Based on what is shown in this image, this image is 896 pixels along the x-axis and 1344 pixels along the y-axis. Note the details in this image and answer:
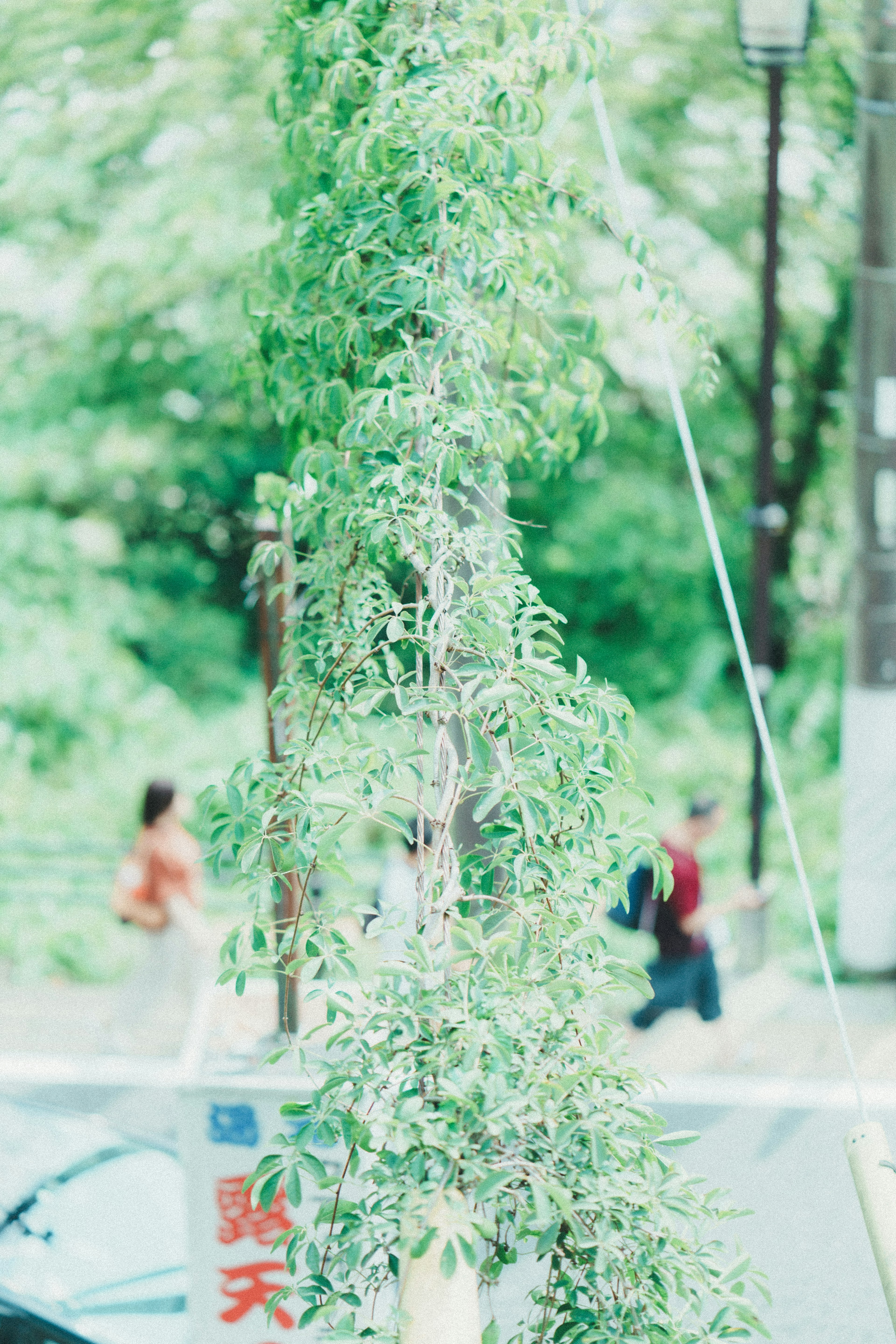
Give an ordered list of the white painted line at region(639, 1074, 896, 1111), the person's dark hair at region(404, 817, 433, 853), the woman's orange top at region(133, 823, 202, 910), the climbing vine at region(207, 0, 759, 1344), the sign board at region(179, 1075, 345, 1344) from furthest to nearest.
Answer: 1. the woman's orange top at region(133, 823, 202, 910)
2. the white painted line at region(639, 1074, 896, 1111)
3. the sign board at region(179, 1075, 345, 1344)
4. the person's dark hair at region(404, 817, 433, 853)
5. the climbing vine at region(207, 0, 759, 1344)

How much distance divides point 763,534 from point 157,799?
3143 millimetres

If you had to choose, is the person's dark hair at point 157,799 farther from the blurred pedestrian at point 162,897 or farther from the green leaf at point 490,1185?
the green leaf at point 490,1185

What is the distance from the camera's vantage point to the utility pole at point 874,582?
6.29m

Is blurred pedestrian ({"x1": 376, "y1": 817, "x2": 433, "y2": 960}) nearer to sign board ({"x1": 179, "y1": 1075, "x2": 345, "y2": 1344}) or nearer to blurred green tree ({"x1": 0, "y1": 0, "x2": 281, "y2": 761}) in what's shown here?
sign board ({"x1": 179, "y1": 1075, "x2": 345, "y2": 1344})

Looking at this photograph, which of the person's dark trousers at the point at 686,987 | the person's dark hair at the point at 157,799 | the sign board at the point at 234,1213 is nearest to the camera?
the sign board at the point at 234,1213

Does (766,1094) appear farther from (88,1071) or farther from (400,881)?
(88,1071)

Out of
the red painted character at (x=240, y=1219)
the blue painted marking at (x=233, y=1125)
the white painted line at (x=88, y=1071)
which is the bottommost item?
the white painted line at (x=88, y=1071)

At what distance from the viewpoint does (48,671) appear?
36.0 ft

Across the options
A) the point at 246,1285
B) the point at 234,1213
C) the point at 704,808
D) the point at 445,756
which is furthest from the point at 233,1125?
the point at 704,808

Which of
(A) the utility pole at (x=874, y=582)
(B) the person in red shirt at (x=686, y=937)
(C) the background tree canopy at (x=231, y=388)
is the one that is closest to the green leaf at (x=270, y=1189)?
(B) the person in red shirt at (x=686, y=937)

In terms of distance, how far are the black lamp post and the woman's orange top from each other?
271 centimetres

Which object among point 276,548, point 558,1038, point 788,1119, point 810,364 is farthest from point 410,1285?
point 810,364

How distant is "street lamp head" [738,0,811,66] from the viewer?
5.86 meters

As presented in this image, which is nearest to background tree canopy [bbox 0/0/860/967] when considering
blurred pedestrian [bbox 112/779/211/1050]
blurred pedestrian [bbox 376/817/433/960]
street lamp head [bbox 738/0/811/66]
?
street lamp head [bbox 738/0/811/66]
